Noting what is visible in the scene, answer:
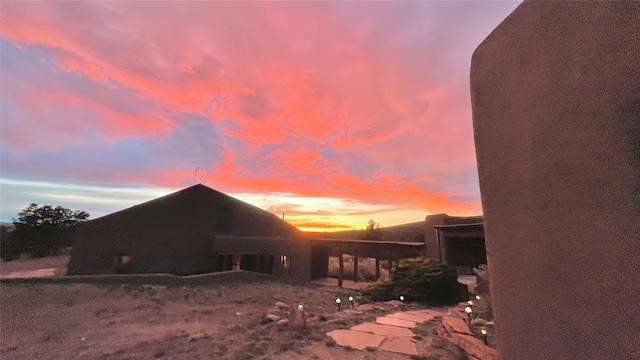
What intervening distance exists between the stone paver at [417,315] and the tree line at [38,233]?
2542cm

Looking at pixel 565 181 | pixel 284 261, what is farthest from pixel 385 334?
pixel 284 261

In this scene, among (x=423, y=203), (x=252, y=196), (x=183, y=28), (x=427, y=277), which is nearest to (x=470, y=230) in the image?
(x=427, y=277)

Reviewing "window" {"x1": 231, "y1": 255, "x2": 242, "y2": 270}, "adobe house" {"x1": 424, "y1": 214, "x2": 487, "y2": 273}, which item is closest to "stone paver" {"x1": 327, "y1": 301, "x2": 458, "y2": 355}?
"adobe house" {"x1": 424, "y1": 214, "x2": 487, "y2": 273}

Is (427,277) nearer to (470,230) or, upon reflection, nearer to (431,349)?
(470,230)

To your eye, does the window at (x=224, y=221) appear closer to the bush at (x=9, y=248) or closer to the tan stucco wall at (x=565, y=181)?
the bush at (x=9, y=248)

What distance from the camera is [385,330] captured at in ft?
15.3

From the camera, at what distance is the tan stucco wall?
58.7 inches

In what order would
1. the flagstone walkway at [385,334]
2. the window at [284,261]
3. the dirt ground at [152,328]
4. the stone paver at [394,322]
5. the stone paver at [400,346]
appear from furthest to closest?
the window at [284,261], the stone paver at [394,322], the dirt ground at [152,328], the flagstone walkway at [385,334], the stone paver at [400,346]

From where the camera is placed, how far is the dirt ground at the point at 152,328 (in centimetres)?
414

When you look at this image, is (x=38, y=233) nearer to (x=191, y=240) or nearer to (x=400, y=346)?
(x=191, y=240)

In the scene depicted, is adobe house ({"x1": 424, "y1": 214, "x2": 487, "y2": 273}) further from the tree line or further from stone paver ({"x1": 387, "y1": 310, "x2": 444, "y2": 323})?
the tree line

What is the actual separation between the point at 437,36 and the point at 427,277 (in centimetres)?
662

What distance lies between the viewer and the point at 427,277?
25.2ft

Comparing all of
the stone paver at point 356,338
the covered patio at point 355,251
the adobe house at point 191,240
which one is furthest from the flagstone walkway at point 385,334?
the adobe house at point 191,240
